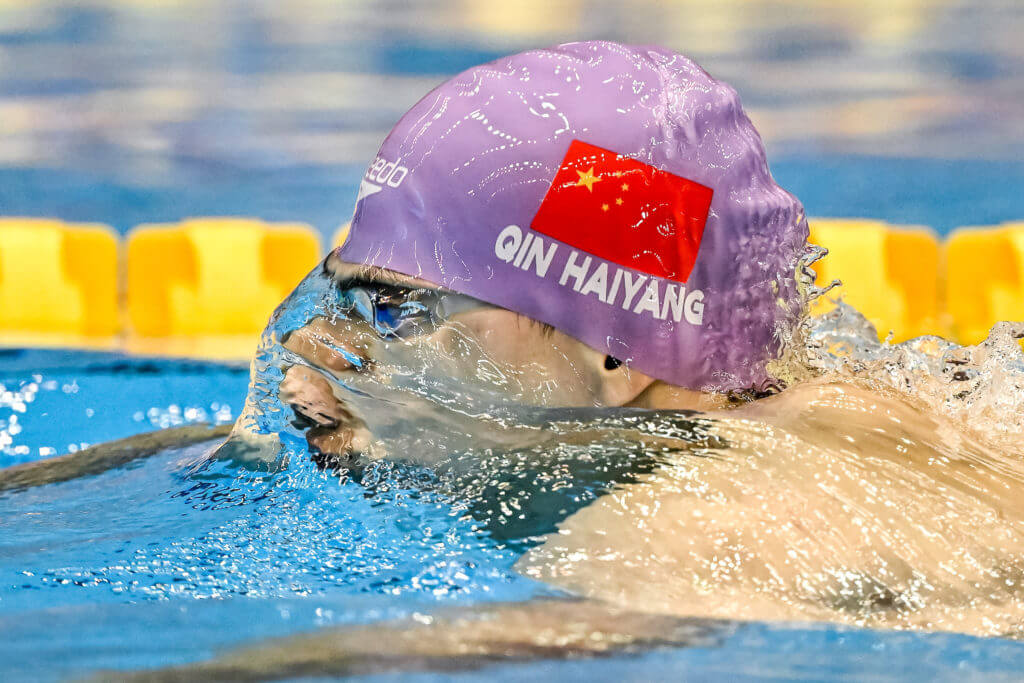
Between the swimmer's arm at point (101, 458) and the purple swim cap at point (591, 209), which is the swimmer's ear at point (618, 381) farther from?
the swimmer's arm at point (101, 458)

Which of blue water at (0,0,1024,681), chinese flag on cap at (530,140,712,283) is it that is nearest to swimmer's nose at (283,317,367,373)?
chinese flag on cap at (530,140,712,283)

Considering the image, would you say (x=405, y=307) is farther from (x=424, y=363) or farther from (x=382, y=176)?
(x=382, y=176)

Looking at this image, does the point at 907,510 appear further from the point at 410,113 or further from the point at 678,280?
the point at 410,113

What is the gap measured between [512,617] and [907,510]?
503mm

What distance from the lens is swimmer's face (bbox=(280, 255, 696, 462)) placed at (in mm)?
1495

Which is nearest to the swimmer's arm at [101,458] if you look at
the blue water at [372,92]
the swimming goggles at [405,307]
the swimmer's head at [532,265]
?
the swimmer's head at [532,265]

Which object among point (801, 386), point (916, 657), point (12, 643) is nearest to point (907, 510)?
point (916, 657)

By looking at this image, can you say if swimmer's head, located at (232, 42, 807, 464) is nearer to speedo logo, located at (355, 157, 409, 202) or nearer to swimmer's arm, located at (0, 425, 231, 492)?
speedo logo, located at (355, 157, 409, 202)

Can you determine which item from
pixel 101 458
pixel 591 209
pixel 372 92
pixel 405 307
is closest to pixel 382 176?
pixel 405 307

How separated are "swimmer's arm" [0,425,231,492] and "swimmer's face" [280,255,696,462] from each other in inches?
28.5

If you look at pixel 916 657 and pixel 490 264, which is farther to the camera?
pixel 490 264

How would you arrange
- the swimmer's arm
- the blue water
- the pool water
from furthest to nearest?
the blue water < the swimmer's arm < the pool water

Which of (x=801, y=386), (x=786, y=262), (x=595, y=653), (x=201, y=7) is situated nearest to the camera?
(x=595, y=653)

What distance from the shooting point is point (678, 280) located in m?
1.55
